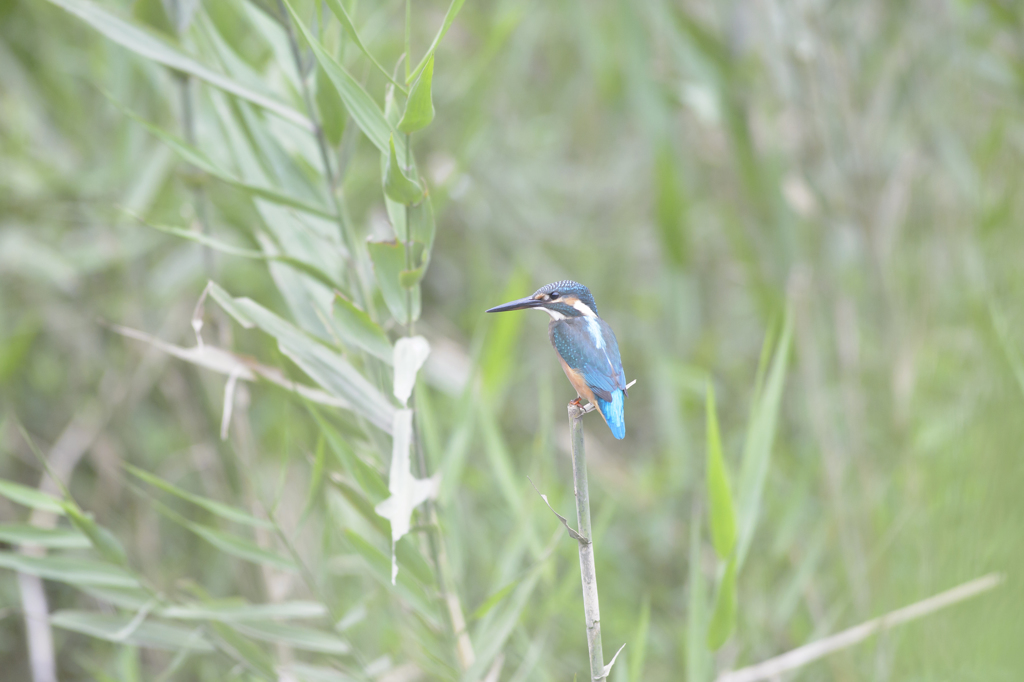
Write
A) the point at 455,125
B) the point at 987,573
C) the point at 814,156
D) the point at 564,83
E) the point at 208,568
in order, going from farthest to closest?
the point at 564,83 < the point at 455,125 < the point at 208,568 < the point at 814,156 < the point at 987,573

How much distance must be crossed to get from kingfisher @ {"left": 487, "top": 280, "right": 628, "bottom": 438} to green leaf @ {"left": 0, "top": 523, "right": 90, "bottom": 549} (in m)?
0.51

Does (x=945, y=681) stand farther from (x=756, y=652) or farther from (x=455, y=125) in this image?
(x=455, y=125)

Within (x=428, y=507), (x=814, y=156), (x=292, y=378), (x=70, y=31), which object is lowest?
(x=428, y=507)

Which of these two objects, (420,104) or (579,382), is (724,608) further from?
(420,104)

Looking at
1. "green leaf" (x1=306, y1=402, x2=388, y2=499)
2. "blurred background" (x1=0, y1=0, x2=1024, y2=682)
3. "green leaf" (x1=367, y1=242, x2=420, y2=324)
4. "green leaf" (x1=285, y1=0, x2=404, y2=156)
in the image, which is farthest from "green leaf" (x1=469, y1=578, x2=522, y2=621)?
"green leaf" (x1=285, y1=0, x2=404, y2=156)

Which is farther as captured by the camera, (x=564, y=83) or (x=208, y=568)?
(x=564, y=83)

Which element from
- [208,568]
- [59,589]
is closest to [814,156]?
[208,568]

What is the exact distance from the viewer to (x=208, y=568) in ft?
5.02

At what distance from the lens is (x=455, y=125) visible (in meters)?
1.82

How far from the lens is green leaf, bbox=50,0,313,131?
62 centimetres

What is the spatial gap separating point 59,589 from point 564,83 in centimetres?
186

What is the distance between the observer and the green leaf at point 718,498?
0.64 meters

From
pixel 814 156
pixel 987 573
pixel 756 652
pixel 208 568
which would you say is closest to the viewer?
pixel 987 573

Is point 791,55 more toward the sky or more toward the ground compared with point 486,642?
more toward the sky
